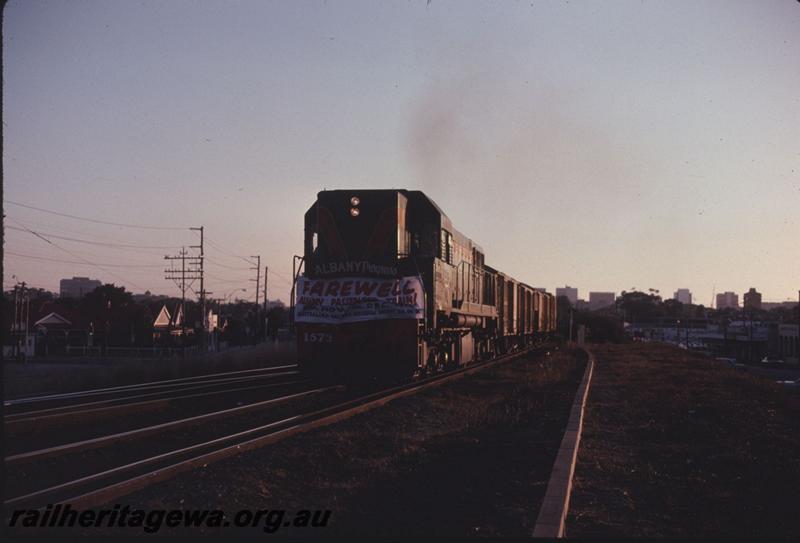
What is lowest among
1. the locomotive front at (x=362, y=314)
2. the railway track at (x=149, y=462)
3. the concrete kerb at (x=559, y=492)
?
the railway track at (x=149, y=462)

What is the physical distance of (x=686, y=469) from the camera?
27.4 ft

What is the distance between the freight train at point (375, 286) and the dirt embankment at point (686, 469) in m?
4.00

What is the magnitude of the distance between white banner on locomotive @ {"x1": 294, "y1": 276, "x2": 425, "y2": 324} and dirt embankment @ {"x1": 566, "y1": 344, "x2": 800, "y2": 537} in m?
4.30

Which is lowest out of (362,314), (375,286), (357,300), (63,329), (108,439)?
(63,329)

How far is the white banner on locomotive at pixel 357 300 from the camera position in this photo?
14859 mm

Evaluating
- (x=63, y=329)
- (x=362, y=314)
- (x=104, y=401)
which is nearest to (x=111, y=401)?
(x=104, y=401)

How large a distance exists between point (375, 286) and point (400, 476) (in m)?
7.52

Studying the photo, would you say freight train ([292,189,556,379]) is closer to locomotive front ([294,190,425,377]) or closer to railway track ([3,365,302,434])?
locomotive front ([294,190,425,377])

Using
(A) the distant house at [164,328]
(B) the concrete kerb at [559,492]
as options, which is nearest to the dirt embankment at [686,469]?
(B) the concrete kerb at [559,492]

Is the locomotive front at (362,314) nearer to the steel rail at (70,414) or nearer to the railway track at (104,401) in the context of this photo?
the railway track at (104,401)

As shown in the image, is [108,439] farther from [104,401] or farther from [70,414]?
[104,401]

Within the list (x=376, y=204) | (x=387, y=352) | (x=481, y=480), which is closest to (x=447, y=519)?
(x=481, y=480)

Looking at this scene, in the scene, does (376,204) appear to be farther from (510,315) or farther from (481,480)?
(510,315)

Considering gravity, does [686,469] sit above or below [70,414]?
below
